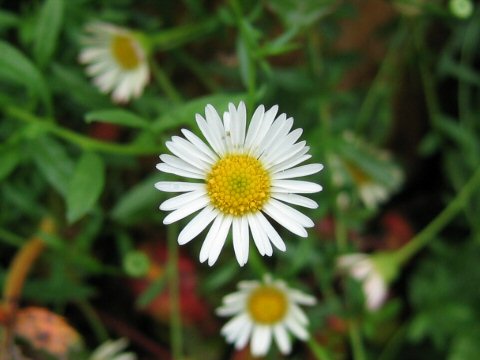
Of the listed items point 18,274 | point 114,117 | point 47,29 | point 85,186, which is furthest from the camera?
point 18,274

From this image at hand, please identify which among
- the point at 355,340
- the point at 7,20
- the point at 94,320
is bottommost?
the point at 355,340

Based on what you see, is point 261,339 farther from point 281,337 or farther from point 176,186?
point 176,186

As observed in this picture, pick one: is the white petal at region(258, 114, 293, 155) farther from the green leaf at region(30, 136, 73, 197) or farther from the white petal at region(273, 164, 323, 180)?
the green leaf at region(30, 136, 73, 197)

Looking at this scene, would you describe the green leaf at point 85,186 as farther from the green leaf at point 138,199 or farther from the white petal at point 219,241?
the white petal at point 219,241

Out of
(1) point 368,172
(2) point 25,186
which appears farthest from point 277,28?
(2) point 25,186

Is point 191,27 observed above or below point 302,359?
above

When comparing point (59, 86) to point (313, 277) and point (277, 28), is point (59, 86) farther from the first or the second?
point (313, 277)

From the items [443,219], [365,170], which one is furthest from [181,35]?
[443,219]
